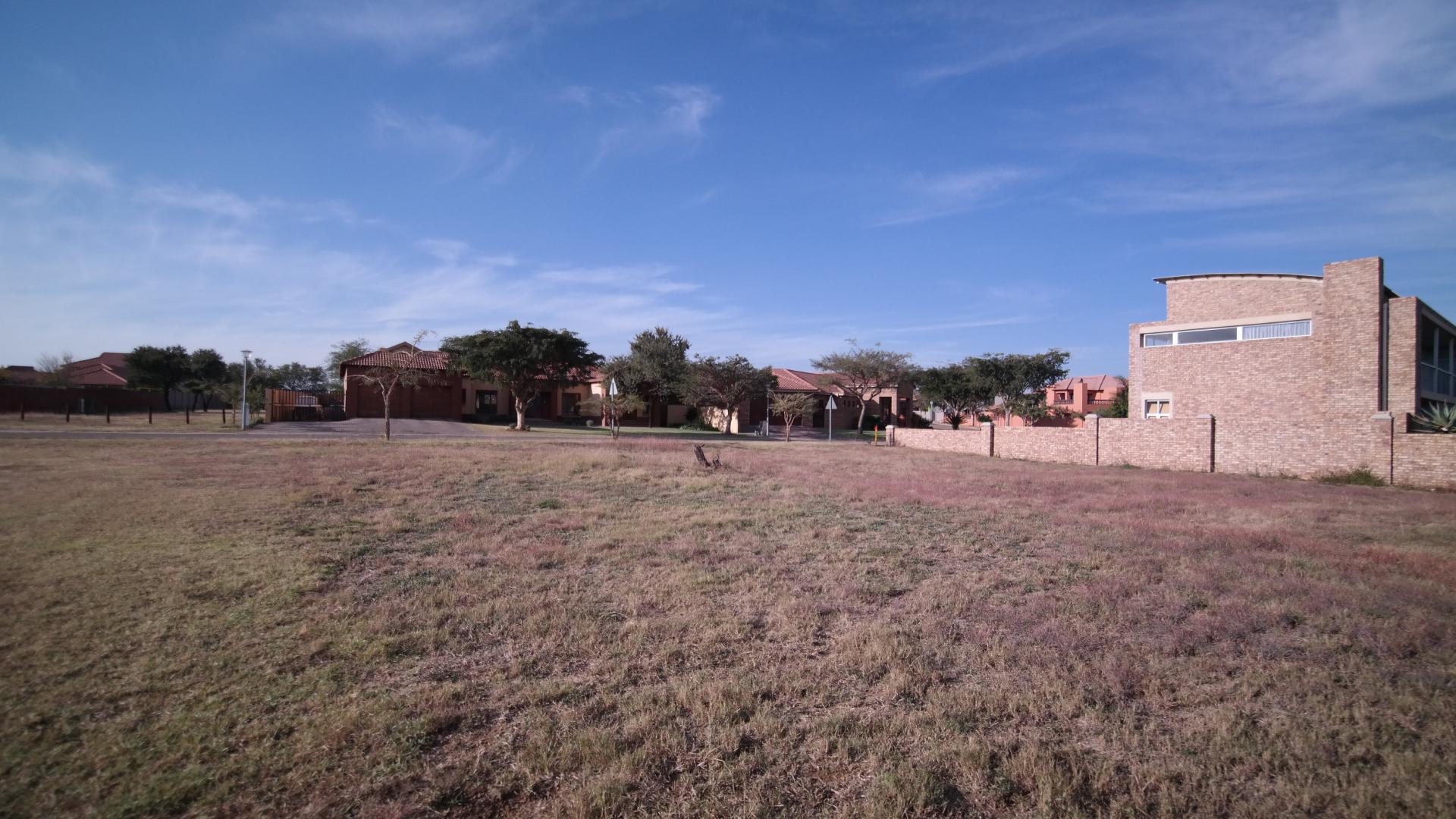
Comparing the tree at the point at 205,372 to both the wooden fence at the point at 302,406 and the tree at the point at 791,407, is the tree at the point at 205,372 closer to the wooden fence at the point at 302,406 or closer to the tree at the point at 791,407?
the wooden fence at the point at 302,406

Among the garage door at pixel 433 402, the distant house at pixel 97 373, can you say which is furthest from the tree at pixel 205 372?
the garage door at pixel 433 402

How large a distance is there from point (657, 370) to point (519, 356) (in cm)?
1210

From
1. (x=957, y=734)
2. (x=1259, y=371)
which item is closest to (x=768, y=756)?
(x=957, y=734)

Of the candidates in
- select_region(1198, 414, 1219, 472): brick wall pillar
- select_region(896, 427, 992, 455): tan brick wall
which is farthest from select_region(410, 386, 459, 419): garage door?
select_region(1198, 414, 1219, 472): brick wall pillar

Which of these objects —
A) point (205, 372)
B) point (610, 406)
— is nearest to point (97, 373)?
point (205, 372)

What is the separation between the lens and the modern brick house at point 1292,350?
2012cm

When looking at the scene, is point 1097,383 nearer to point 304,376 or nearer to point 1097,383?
point 1097,383

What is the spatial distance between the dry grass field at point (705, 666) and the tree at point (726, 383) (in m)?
33.4

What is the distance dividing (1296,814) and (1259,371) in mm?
25918

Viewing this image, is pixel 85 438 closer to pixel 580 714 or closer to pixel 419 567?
pixel 419 567

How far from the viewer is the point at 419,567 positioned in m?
7.54

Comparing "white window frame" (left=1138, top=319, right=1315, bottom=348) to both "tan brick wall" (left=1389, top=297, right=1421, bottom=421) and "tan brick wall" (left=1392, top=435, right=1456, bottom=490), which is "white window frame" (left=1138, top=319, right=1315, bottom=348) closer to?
"tan brick wall" (left=1389, top=297, right=1421, bottom=421)

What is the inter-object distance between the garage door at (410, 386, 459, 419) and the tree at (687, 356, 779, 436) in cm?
1603

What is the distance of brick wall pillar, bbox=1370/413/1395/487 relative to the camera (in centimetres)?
1766
